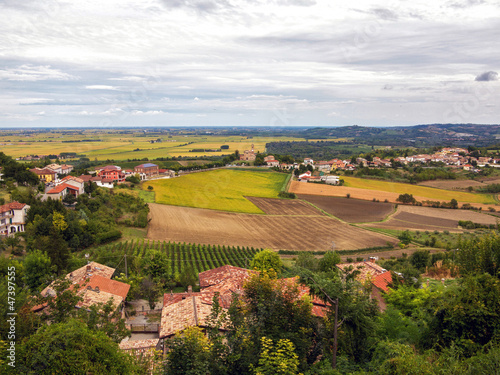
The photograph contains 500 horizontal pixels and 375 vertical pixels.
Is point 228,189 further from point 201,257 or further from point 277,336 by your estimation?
point 277,336

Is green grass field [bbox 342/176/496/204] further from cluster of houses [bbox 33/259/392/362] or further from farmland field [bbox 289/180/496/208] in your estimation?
cluster of houses [bbox 33/259/392/362]

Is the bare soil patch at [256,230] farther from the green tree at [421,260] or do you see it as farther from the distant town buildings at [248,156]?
the distant town buildings at [248,156]

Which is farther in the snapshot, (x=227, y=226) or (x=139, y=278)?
(x=227, y=226)

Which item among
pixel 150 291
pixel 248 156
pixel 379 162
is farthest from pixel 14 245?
pixel 379 162

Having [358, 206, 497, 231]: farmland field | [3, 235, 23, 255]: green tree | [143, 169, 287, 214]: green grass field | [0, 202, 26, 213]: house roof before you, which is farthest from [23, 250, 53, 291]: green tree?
[358, 206, 497, 231]: farmland field

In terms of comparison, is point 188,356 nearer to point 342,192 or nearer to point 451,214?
point 451,214

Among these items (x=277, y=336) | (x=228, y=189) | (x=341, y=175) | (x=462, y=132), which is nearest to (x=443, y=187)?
(x=341, y=175)

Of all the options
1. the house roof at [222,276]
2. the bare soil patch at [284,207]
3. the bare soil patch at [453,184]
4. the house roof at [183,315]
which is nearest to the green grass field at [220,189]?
the bare soil patch at [284,207]
